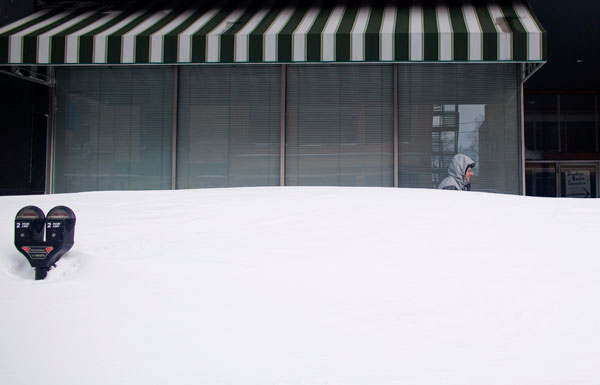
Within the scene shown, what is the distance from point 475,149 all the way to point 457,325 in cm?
595

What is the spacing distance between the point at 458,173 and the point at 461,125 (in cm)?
108

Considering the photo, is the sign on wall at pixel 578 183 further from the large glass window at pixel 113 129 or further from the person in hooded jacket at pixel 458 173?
the large glass window at pixel 113 129

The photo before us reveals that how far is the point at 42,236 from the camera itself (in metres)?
3.14

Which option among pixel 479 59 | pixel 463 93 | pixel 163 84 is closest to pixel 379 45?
pixel 479 59

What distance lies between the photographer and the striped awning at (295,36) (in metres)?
6.79

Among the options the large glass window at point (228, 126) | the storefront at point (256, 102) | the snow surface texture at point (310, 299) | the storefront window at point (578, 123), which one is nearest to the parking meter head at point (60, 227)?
the snow surface texture at point (310, 299)

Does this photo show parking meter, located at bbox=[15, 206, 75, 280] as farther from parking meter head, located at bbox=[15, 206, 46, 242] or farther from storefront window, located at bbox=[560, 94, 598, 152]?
storefront window, located at bbox=[560, 94, 598, 152]

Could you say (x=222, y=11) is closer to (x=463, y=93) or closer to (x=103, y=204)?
(x=463, y=93)

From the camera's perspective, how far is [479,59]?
674 centimetres

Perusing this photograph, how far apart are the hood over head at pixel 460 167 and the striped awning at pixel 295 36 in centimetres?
139

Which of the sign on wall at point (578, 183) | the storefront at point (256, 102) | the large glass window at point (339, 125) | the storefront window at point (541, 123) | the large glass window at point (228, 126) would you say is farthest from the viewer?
the storefront window at point (541, 123)

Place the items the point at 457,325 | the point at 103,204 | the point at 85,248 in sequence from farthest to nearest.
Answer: the point at 103,204 < the point at 85,248 < the point at 457,325

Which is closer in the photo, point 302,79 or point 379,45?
point 379,45

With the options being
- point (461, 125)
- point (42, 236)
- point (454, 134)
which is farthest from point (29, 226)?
point (461, 125)
